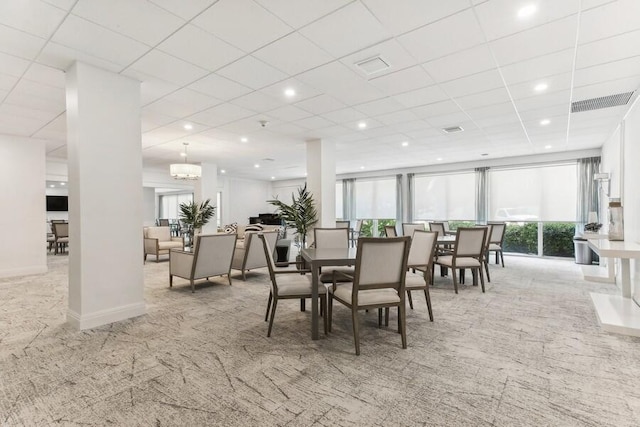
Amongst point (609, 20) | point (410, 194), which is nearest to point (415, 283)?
point (609, 20)

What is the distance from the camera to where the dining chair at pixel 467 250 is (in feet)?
15.9

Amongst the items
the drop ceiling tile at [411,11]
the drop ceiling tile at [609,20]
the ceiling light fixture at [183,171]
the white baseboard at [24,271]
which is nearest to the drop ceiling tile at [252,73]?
the drop ceiling tile at [411,11]

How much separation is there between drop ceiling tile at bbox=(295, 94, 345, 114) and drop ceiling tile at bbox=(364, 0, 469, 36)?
173cm

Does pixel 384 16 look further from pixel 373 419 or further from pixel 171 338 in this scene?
pixel 171 338

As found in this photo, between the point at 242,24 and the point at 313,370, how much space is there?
2820 millimetres

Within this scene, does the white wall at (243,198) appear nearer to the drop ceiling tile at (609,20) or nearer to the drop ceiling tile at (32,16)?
the drop ceiling tile at (32,16)

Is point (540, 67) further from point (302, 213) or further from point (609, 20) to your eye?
point (302, 213)

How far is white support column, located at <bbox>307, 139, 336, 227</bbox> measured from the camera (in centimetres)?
665

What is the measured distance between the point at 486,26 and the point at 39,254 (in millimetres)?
8348

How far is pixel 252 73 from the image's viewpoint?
Result: 142 inches

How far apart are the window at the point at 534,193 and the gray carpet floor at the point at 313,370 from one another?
5.56m

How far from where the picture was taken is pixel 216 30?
276 cm

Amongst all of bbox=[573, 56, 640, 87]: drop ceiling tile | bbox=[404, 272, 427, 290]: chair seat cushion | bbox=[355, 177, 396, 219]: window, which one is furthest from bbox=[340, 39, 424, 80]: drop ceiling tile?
bbox=[355, 177, 396, 219]: window

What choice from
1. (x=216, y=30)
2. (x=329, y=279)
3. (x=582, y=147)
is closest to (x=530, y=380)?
(x=329, y=279)
